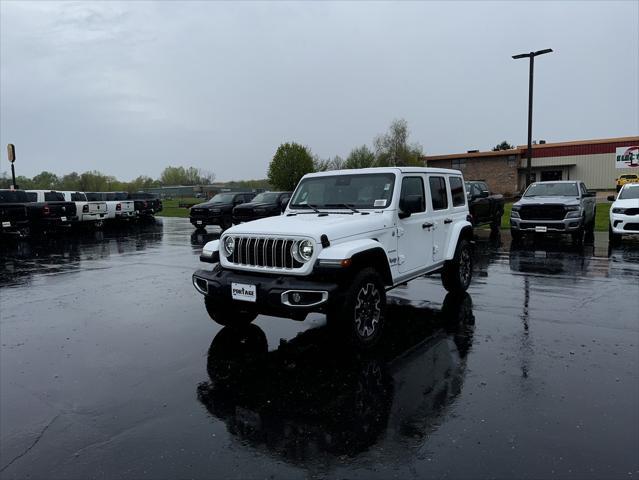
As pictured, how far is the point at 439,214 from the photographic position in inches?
282

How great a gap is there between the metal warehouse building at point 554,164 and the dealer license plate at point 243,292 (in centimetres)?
4203

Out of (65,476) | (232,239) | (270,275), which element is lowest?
(65,476)

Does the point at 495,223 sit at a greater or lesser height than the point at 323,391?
greater

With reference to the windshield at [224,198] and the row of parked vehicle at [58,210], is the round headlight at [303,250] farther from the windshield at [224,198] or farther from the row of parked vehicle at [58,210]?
the windshield at [224,198]

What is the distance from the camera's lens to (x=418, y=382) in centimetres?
450

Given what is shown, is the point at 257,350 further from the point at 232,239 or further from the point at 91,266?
the point at 91,266

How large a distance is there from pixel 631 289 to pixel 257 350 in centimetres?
638

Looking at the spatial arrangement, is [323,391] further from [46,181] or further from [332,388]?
[46,181]

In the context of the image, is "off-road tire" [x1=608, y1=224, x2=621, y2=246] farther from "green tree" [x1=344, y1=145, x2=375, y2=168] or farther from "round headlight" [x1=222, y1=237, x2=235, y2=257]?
"green tree" [x1=344, y1=145, x2=375, y2=168]

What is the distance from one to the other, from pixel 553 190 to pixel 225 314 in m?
12.9

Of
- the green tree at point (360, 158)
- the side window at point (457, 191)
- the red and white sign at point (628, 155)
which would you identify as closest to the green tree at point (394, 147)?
the green tree at point (360, 158)

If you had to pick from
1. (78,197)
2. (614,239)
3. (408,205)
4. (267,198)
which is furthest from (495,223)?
(78,197)

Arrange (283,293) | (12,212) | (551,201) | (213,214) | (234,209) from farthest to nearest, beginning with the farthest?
(213,214) < (234,209) < (12,212) < (551,201) < (283,293)

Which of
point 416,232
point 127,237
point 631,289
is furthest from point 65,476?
point 127,237
